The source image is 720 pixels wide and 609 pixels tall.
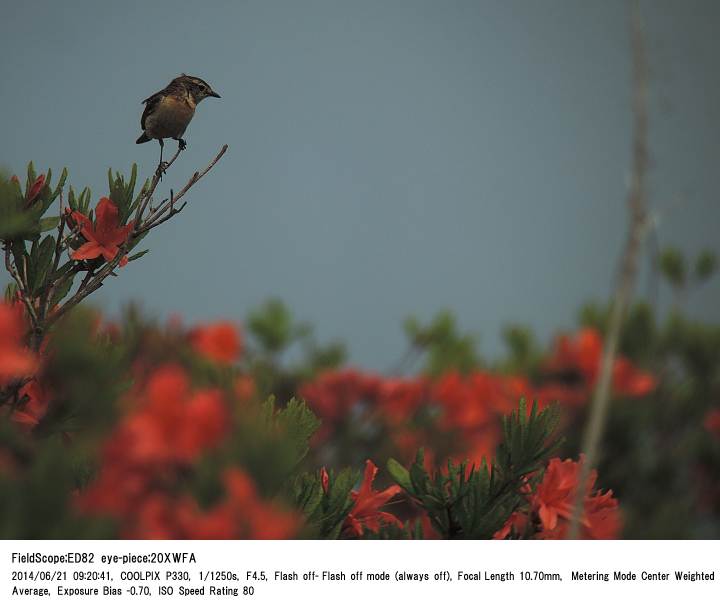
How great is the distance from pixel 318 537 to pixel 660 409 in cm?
95

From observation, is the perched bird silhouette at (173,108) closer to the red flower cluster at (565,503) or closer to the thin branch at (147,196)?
the thin branch at (147,196)

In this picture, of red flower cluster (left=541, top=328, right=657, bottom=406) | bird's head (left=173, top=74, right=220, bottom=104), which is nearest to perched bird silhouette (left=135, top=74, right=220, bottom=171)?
bird's head (left=173, top=74, right=220, bottom=104)

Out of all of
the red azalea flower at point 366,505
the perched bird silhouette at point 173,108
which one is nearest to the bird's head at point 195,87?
the perched bird silhouette at point 173,108

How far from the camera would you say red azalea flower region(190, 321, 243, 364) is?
0.82 metres

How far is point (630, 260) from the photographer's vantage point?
0.28 meters

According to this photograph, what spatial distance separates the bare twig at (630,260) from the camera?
0.88 feet

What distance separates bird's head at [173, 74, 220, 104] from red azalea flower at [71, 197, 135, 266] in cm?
8

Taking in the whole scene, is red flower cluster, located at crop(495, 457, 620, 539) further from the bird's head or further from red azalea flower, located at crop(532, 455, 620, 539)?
the bird's head

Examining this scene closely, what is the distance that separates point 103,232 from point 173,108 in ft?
0.26

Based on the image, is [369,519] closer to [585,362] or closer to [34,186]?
[34,186]

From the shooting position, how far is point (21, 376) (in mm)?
315
